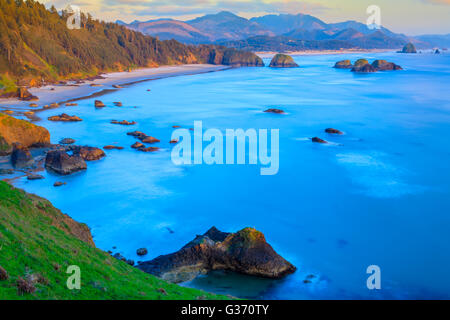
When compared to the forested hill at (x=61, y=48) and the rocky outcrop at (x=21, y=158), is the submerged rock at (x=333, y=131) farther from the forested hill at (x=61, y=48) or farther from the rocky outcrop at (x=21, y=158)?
the forested hill at (x=61, y=48)

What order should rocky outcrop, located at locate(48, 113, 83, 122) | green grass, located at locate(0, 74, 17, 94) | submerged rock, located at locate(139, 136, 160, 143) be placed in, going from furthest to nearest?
green grass, located at locate(0, 74, 17, 94) → rocky outcrop, located at locate(48, 113, 83, 122) → submerged rock, located at locate(139, 136, 160, 143)

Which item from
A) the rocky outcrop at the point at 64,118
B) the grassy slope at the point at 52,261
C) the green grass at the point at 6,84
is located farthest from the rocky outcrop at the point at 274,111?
the grassy slope at the point at 52,261

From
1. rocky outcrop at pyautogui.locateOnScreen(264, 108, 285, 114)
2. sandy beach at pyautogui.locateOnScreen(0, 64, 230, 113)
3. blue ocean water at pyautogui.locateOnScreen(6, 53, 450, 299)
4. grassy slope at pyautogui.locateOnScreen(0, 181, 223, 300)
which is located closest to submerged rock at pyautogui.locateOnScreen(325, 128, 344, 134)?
blue ocean water at pyautogui.locateOnScreen(6, 53, 450, 299)

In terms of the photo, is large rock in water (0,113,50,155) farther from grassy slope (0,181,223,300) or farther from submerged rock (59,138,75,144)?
grassy slope (0,181,223,300)

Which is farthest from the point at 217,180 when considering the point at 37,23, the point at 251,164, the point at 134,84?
the point at 37,23
